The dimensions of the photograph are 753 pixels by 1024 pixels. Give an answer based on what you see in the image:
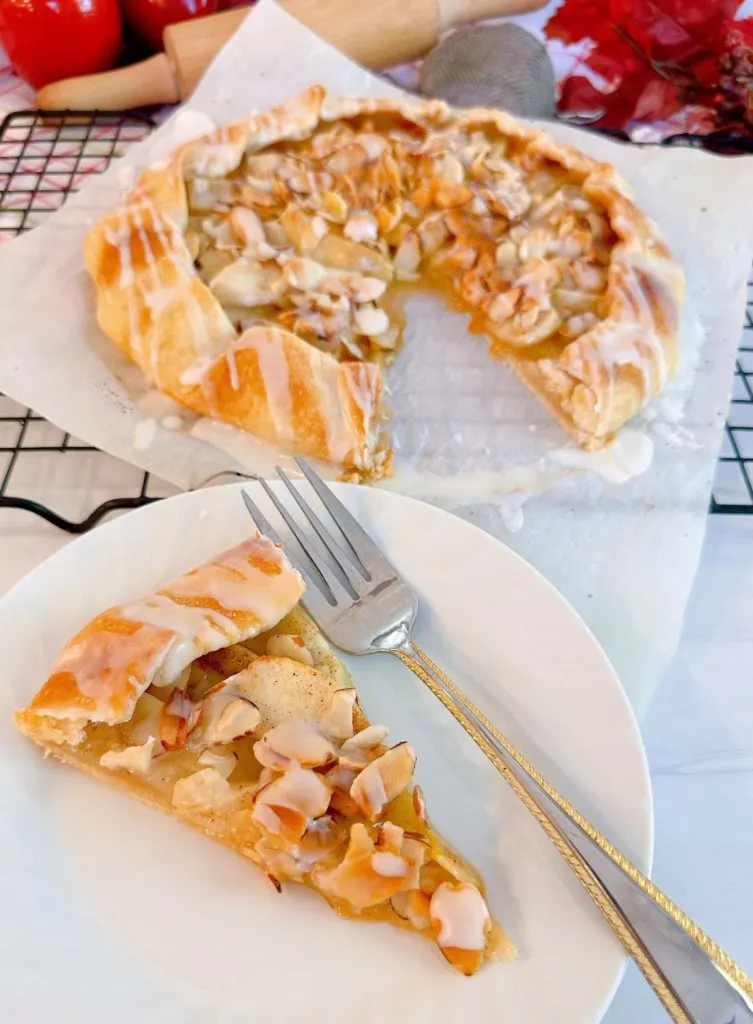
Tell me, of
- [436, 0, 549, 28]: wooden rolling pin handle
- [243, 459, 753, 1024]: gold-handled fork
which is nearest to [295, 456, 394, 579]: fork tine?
[243, 459, 753, 1024]: gold-handled fork

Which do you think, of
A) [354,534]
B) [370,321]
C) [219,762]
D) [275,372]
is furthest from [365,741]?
[370,321]

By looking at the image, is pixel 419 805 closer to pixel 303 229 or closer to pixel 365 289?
pixel 365 289

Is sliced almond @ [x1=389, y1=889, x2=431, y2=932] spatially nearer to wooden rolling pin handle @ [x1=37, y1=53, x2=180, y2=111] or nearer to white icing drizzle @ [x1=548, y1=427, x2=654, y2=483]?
white icing drizzle @ [x1=548, y1=427, x2=654, y2=483]

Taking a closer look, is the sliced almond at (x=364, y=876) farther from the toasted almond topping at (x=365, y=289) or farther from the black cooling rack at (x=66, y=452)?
the toasted almond topping at (x=365, y=289)

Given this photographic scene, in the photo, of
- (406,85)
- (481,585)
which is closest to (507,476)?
(481,585)

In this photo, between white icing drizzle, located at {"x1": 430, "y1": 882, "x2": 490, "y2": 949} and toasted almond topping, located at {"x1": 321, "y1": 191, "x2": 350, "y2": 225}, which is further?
toasted almond topping, located at {"x1": 321, "y1": 191, "x2": 350, "y2": 225}

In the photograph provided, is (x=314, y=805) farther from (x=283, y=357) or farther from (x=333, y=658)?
(x=283, y=357)
